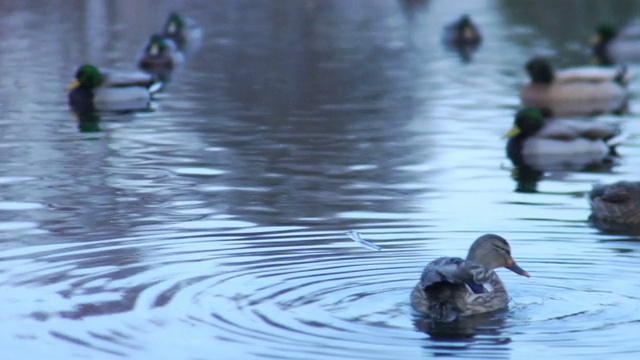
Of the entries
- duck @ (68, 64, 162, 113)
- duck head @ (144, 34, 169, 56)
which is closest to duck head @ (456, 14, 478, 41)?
duck head @ (144, 34, 169, 56)

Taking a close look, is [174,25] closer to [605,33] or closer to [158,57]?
[158,57]

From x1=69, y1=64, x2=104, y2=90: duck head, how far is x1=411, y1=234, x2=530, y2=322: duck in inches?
518

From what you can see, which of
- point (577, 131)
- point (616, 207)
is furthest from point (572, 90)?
point (616, 207)

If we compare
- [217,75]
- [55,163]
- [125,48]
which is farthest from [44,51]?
[55,163]

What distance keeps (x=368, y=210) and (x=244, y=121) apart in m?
7.04

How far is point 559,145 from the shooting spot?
54.8 feet

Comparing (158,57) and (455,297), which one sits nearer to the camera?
(455,297)

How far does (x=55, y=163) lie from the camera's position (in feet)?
50.5

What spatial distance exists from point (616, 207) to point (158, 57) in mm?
16088

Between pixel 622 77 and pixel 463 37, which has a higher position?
pixel 463 37

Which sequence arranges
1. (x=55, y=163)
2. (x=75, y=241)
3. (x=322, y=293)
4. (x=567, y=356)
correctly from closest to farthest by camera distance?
(x=567, y=356)
(x=322, y=293)
(x=75, y=241)
(x=55, y=163)

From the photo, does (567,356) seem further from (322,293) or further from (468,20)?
(468,20)

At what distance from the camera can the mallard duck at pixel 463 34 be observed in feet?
108

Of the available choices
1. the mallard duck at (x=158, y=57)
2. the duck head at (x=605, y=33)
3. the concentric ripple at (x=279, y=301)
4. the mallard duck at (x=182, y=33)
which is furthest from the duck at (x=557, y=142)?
the mallard duck at (x=182, y=33)
